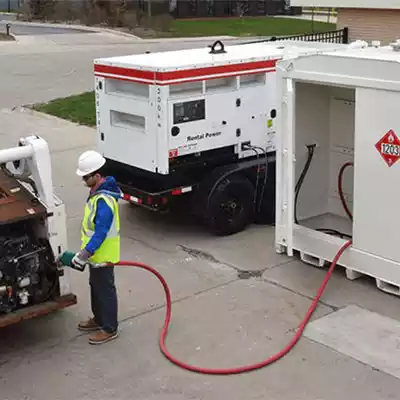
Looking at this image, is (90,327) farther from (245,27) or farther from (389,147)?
(245,27)

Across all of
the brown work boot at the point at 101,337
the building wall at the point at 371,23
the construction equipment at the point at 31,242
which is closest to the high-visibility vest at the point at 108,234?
the construction equipment at the point at 31,242

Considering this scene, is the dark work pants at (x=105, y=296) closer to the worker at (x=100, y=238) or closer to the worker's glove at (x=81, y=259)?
the worker at (x=100, y=238)

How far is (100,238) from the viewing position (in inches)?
231

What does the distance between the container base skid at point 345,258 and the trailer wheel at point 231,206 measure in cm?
88

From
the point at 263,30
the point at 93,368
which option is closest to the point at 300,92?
the point at 93,368

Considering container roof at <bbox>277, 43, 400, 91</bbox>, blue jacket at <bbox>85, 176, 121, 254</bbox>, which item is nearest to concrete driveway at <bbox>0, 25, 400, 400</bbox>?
blue jacket at <bbox>85, 176, 121, 254</bbox>

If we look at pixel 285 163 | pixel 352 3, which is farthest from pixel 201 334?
pixel 352 3

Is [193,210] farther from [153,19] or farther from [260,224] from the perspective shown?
[153,19]

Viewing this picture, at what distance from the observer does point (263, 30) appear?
4469 centimetres

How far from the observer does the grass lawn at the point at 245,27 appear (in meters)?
42.8

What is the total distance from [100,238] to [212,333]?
54.6 inches

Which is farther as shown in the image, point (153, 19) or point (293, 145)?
point (153, 19)

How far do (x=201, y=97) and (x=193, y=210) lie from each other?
138 centimetres

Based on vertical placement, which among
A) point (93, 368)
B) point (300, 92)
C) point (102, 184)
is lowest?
point (93, 368)
